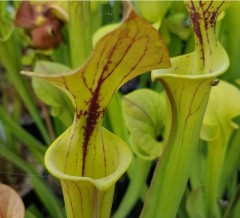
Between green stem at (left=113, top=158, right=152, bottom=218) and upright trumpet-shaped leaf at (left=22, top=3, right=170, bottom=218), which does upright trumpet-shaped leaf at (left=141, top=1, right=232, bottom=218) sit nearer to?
upright trumpet-shaped leaf at (left=22, top=3, right=170, bottom=218)

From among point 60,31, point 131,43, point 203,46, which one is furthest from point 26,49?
point 131,43

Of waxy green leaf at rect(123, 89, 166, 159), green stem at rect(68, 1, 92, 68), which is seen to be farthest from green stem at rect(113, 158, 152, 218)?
green stem at rect(68, 1, 92, 68)

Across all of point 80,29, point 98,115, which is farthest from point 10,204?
point 80,29

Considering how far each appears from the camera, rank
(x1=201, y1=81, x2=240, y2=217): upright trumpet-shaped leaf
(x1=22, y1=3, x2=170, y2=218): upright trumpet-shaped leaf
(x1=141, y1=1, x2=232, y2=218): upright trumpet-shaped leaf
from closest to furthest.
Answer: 1. (x1=22, y1=3, x2=170, y2=218): upright trumpet-shaped leaf
2. (x1=141, y1=1, x2=232, y2=218): upright trumpet-shaped leaf
3. (x1=201, y1=81, x2=240, y2=217): upright trumpet-shaped leaf

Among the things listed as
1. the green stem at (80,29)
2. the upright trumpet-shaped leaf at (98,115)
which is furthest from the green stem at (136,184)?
the upright trumpet-shaped leaf at (98,115)

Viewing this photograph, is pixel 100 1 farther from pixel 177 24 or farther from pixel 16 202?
pixel 16 202
